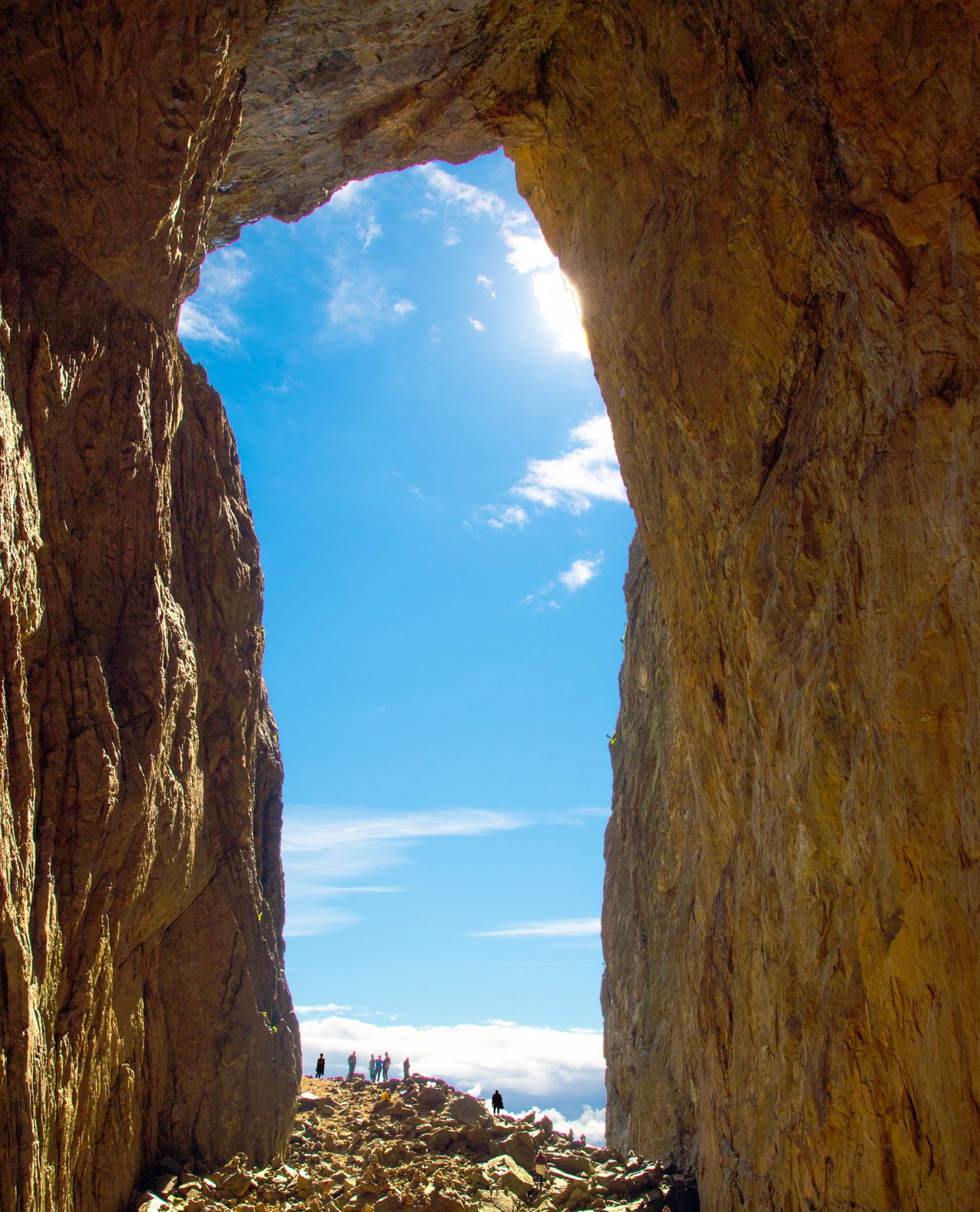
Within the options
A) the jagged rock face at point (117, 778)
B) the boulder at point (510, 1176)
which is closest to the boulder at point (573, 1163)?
the boulder at point (510, 1176)

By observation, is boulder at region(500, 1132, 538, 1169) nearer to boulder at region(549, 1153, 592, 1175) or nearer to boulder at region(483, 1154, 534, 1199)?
boulder at region(549, 1153, 592, 1175)

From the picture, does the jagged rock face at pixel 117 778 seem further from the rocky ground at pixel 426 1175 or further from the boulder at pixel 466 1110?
the boulder at pixel 466 1110

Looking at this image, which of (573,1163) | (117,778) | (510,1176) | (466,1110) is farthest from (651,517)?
(466,1110)

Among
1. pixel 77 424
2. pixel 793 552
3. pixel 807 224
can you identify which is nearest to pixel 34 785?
pixel 77 424

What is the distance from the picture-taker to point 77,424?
12398mm

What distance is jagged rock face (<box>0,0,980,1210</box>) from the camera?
7844 millimetres

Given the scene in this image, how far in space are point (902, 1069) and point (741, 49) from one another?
11617 millimetres

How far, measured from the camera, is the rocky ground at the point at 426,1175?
1268 cm

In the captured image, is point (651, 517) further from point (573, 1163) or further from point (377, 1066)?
point (377, 1066)

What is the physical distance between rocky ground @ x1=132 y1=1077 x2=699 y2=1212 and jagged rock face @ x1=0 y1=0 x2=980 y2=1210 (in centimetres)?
112

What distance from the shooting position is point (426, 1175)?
1475 centimetres

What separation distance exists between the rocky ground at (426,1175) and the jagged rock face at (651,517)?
112 cm

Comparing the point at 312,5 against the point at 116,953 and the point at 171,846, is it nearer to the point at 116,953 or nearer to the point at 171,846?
the point at 171,846

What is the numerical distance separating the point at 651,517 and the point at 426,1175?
1180 cm
